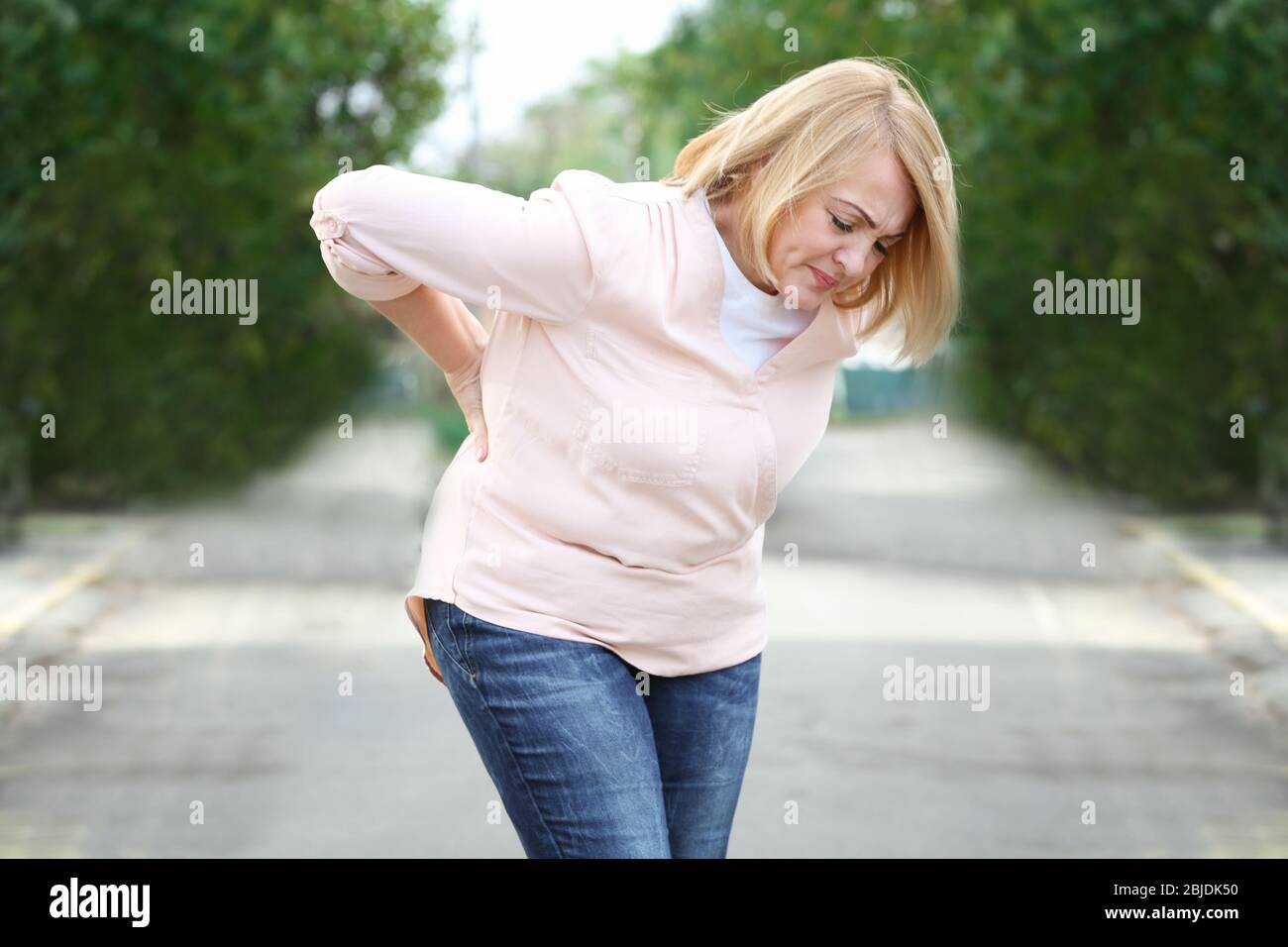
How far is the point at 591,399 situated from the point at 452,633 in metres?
0.41

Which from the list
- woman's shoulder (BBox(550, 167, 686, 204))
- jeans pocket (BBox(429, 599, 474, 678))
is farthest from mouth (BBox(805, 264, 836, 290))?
jeans pocket (BBox(429, 599, 474, 678))

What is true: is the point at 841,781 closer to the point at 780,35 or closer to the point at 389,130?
the point at 780,35

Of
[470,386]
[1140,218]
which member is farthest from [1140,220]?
[470,386]

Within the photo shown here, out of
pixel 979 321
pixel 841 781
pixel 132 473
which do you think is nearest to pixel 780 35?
pixel 979 321

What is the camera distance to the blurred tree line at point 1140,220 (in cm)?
1266

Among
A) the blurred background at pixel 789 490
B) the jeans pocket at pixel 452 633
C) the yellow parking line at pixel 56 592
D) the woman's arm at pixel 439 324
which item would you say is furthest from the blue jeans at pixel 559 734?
Answer: the yellow parking line at pixel 56 592

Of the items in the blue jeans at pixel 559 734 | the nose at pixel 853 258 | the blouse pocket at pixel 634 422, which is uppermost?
the nose at pixel 853 258

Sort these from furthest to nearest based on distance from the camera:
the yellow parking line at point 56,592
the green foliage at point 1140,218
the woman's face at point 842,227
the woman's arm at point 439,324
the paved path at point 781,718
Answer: the green foliage at point 1140,218 < the yellow parking line at point 56,592 < the paved path at point 781,718 < the woman's arm at point 439,324 < the woman's face at point 842,227

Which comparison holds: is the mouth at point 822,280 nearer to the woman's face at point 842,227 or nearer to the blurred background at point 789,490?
the woman's face at point 842,227

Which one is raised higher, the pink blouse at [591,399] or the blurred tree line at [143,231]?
the blurred tree line at [143,231]

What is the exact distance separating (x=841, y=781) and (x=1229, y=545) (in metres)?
7.29

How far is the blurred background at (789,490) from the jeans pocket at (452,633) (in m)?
2.86

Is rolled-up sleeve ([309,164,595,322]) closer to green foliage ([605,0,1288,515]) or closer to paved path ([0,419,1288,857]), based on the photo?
paved path ([0,419,1288,857])

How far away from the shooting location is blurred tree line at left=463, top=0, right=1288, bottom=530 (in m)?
12.7
